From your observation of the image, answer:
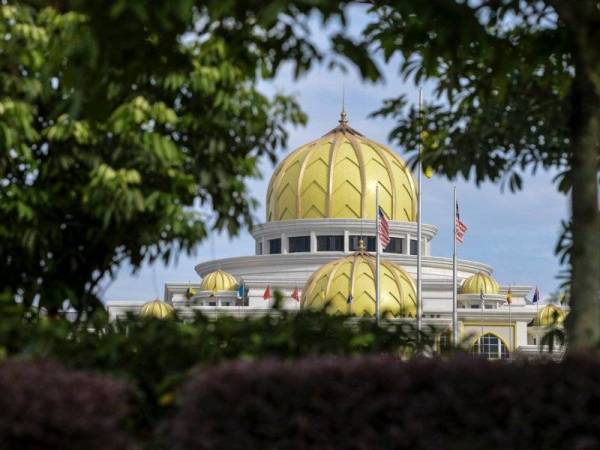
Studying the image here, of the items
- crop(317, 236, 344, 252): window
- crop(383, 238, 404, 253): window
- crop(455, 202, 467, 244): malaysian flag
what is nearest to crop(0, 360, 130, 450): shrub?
crop(455, 202, 467, 244): malaysian flag

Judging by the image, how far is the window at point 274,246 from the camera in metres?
74.1

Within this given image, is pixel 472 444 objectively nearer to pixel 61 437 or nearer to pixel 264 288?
pixel 61 437

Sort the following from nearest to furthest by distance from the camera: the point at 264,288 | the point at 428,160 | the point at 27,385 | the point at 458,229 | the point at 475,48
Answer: the point at 27,385, the point at 475,48, the point at 428,160, the point at 458,229, the point at 264,288

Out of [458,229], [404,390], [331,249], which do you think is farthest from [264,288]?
[404,390]

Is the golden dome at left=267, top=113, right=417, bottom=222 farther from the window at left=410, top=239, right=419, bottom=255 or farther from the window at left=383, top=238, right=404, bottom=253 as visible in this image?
the window at left=410, top=239, right=419, bottom=255

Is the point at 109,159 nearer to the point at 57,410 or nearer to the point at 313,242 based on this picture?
the point at 57,410

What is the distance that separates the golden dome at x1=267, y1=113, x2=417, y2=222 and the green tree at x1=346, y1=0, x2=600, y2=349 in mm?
57270

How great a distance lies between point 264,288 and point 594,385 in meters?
65.3

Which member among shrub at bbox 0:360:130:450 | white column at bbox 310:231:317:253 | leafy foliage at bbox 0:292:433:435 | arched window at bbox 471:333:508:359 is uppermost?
white column at bbox 310:231:317:253

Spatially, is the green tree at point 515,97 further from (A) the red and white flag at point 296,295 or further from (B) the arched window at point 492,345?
(B) the arched window at point 492,345

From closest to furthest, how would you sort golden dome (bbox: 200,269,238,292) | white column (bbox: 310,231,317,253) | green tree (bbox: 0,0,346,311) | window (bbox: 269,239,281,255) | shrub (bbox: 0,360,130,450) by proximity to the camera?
shrub (bbox: 0,360,130,450)
green tree (bbox: 0,0,346,311)
golden dome (bbox: 200,269,238,292)
white column (bbox: 310,231,317,253)
window (bbox: 269,239,281,255)

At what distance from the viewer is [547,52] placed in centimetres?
891

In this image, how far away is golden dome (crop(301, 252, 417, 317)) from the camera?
59094mm

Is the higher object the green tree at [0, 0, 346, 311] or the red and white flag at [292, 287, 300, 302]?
the red and white flag at [292, 287, 300, 302]
